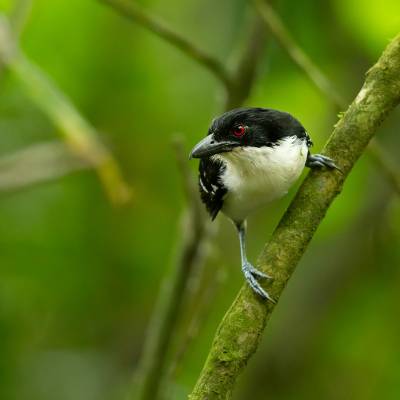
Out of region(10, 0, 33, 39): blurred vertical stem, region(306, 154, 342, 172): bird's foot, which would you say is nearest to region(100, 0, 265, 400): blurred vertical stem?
region(10, 0, 33, 39): blurred vertical stem

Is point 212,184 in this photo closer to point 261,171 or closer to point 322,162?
point 261,171

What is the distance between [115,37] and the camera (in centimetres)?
628

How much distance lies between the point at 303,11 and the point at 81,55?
180 cm

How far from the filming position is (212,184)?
3.59m

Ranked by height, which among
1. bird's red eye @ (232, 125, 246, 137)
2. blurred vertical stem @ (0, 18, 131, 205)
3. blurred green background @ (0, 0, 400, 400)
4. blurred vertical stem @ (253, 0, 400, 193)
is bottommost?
blurred green background @ (0, 0, 400, 400)

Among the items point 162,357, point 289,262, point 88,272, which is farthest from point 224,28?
point 289,262

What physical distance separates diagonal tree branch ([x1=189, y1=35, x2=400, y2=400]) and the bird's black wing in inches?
28.5

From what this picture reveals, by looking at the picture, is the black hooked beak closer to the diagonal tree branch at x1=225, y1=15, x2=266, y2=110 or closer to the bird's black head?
the bird's black head

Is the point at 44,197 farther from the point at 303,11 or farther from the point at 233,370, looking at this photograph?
the point at 233,370

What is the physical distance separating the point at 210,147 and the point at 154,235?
3104 mm

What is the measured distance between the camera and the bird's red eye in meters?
3.36

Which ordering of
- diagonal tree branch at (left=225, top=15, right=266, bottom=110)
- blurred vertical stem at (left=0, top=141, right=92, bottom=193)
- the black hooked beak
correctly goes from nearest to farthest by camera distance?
the black hooked beak, diagonal tree branch at (left=225, top=15, right=266, bottom=110), blurred vertical stem at (left=0, top=141, right=92, bottom=193)

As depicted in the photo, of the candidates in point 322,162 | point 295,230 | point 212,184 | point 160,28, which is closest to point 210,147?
point 212,184

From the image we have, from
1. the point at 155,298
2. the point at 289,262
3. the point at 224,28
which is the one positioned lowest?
the point at 155,298
